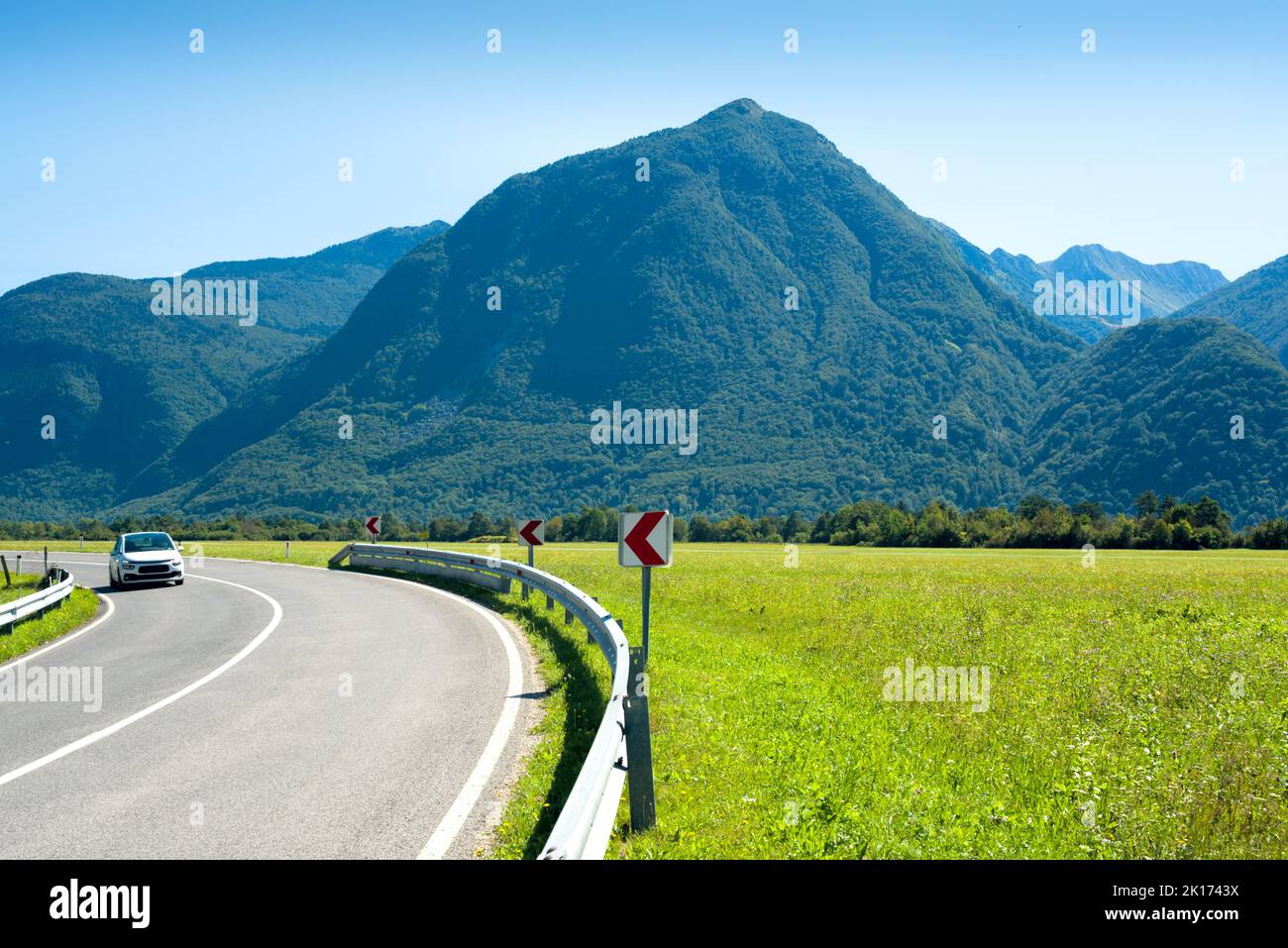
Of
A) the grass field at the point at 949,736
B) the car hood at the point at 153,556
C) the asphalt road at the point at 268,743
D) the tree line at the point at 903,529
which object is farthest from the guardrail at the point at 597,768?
the tree line at the point at 903,529

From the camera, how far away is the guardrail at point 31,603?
1560cm

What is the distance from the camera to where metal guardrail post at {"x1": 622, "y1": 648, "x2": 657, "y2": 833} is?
19.1 feet

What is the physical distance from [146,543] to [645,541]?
20610 millimetres

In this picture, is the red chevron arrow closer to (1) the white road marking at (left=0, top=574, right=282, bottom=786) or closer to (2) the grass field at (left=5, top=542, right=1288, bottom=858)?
(2) the grass field at (left=5, top=542, right=1288, bottom=858)

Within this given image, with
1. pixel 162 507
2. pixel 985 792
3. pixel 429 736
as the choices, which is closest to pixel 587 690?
pixel 429 736

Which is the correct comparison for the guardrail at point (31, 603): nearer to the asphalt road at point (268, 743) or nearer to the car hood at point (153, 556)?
the asphalt road at point (268, 743)

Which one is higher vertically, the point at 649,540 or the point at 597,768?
the point at 649,540

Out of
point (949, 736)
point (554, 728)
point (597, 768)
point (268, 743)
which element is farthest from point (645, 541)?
point (597, 768)

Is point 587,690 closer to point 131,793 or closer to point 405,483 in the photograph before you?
point 131,793

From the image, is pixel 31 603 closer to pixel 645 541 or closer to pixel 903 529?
pixel 645 541

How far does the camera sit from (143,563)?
25109 mm

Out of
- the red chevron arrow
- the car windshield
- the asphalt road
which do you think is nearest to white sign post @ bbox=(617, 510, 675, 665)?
the red chevron arrow
